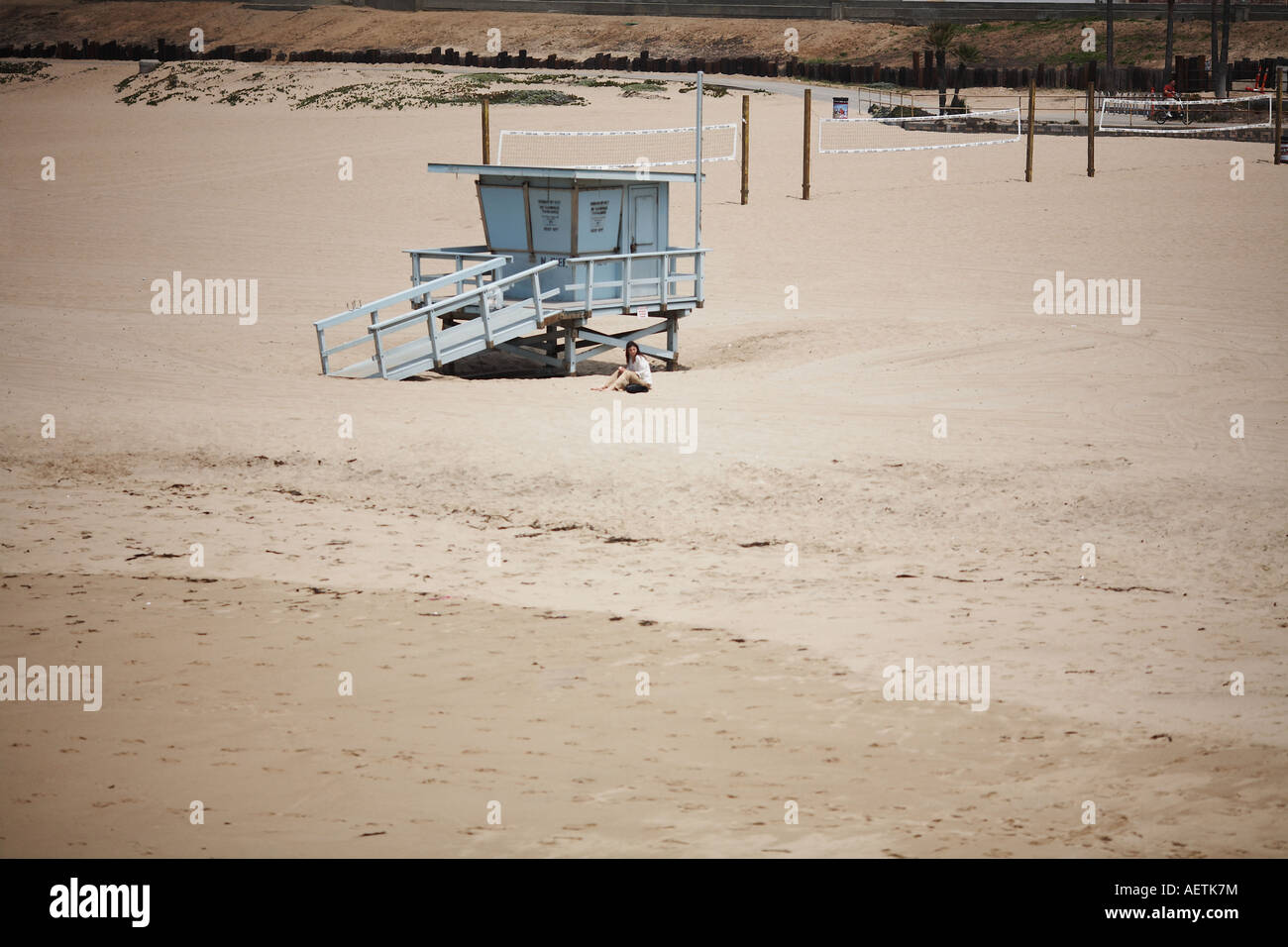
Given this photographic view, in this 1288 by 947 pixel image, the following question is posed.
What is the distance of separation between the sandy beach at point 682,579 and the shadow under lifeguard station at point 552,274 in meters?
0.64

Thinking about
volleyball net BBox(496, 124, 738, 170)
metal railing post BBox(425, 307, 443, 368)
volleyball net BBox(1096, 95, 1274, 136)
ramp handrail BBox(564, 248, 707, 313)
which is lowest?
metal railing post BBox(425, 307, 443, 368)

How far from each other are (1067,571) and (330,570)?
556 centimetres

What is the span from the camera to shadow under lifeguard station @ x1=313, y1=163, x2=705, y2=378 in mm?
17625

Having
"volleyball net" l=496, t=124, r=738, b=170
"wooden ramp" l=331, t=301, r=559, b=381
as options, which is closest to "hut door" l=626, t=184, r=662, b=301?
"wooden ramp" l=331, t=301, r=559, b=381

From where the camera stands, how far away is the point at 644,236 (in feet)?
64.5

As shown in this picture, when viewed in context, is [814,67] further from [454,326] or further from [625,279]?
[454,326]

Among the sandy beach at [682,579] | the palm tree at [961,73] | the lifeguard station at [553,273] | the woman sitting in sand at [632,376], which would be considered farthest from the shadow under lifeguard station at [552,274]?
the palm tree at [961,73]

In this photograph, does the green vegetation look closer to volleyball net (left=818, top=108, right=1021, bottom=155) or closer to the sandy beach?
volleyball net (left=818, top=108, right=1021, bottom=155)

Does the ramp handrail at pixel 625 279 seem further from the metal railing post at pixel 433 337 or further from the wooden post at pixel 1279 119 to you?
the wooden post at pixel 1279 119

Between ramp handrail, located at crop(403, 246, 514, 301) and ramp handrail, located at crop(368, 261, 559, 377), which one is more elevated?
ramp handrail, located at crop(403, 246, 514, 301)

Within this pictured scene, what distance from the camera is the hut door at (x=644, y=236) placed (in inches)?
752

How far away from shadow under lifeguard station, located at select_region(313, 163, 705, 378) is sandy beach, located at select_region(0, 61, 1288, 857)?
644 mm

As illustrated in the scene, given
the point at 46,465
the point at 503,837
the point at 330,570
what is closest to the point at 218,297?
the point at 46,465

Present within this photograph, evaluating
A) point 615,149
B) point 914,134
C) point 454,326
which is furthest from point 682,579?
point 914,134
